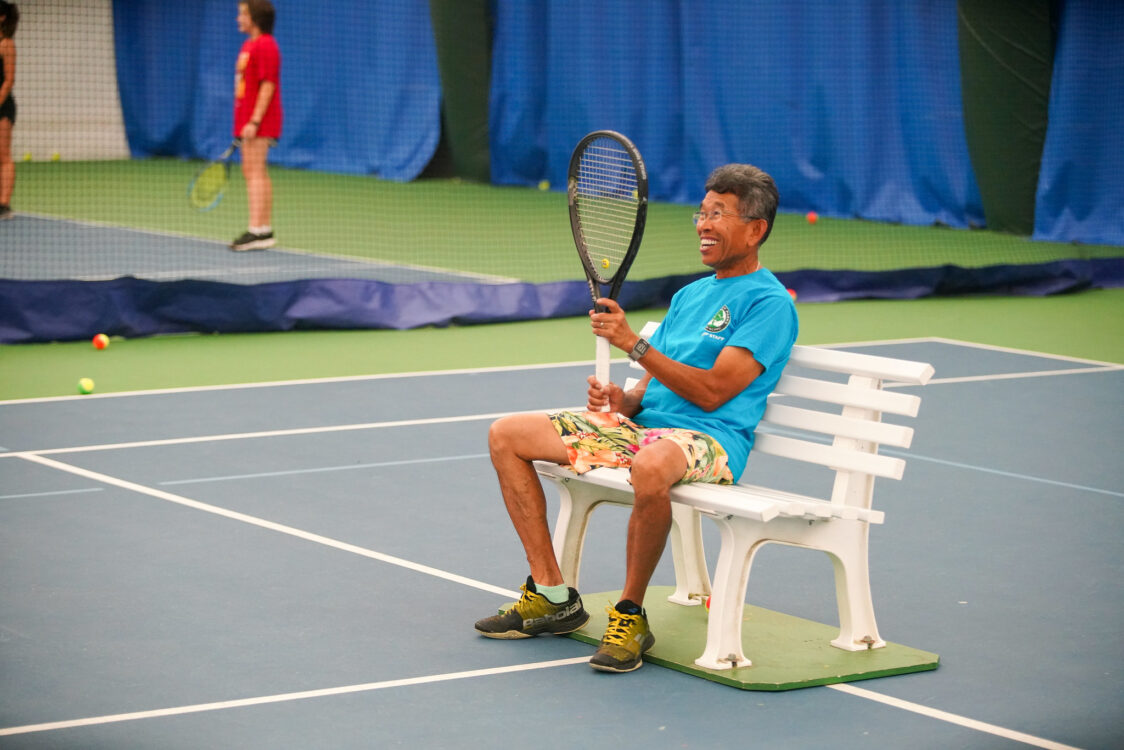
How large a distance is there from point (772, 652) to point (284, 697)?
117 centimetres

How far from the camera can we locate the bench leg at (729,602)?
12.5ft

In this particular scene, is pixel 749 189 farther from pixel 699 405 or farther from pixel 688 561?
pixel 688 561

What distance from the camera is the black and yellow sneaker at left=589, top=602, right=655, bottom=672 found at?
150 inches

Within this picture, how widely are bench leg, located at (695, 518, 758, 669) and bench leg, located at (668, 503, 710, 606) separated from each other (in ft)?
1.76

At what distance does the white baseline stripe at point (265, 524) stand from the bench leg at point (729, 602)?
0.80 m

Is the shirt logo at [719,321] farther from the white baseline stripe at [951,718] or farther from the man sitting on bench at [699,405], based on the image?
the white baseline stripe at [951,718]

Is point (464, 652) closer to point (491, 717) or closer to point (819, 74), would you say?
point (491, 717)

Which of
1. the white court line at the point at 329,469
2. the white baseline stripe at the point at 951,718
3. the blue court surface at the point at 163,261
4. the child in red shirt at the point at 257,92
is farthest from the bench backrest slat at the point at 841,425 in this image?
the child in red shirt at the point at 257,92

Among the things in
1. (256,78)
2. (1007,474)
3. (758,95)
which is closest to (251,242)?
(256,78)

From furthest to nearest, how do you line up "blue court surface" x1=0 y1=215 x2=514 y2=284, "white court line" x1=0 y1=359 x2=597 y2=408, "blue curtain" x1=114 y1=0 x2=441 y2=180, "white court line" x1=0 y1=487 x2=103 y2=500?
"blue curtain" x1=114 y1=0 x2=441 y2=180, "blue court surface" x1=0 y1=215 x2=514 y2=284, "white court line" x1=0 y1=359 x2=597 y2=408, "white court line" x1=0 y1=487 x2=103 y2=500

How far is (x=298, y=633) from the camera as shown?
410cm

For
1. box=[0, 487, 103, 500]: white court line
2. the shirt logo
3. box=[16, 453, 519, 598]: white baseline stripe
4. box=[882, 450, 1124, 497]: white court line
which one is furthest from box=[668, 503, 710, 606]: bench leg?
box=[0, 487, 103, 500]: white court line

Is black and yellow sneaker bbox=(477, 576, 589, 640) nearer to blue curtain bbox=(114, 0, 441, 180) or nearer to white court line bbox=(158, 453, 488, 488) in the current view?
white court line bbox=(158, 453, 488, 488)

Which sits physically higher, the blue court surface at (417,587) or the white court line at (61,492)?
the blue court surface at (417,587)
